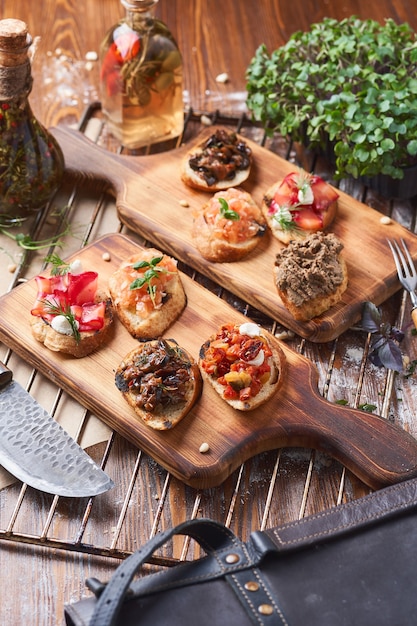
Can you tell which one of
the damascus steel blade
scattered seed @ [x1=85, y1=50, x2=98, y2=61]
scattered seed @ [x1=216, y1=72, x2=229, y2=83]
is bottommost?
the damascus steel blade

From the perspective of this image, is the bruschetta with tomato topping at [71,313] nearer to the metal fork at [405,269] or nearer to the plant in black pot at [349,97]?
Result: the metal fork at [405,269]

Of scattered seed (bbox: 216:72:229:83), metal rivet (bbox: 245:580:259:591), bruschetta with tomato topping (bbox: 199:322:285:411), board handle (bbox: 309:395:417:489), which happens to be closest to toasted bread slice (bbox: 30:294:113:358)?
bruschetta with tomato topping (bbox: 199:322:285:411)

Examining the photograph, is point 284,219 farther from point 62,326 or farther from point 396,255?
point 62,326

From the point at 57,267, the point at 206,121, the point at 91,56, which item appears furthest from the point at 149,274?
the point at 91,56

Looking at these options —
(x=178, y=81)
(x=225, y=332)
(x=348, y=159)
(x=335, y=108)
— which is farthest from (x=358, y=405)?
(x=178, y=81)

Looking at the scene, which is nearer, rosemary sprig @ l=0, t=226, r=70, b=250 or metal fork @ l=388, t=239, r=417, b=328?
metal fork @ l=388, t=239, r=417, b=328

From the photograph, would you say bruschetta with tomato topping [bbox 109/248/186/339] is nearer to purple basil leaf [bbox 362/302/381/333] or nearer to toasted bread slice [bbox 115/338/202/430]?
toasted bread slice [bbox 115/338/202/430]

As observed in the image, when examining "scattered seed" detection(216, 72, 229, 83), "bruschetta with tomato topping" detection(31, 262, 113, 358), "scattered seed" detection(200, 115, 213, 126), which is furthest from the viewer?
"scattered seed" detection(216, 72, 229, 83)
